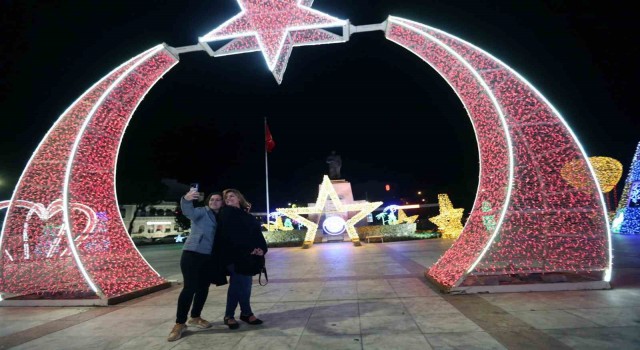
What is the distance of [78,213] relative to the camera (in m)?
6.90

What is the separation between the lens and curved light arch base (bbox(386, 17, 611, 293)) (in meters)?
5.78

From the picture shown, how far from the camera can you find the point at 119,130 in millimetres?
7320

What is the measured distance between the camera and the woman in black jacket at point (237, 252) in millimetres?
4484

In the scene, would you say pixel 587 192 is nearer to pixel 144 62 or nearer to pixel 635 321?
pixel 635 321

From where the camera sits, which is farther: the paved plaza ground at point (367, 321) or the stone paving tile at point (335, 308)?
the stone paving tile at point (335, 308)

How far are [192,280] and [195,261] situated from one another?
244mm

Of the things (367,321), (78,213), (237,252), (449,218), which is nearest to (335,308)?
(367,321)

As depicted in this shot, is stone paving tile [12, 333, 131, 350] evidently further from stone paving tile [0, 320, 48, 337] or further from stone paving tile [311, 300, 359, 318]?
stone paving tile [311, 300, 359, 318]

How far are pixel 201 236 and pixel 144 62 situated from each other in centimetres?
465

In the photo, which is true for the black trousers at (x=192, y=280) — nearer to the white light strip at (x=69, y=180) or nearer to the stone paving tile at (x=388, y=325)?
the stone paving tile at (x=388, y=325)

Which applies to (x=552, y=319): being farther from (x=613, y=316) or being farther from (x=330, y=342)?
(x=330, y=342)

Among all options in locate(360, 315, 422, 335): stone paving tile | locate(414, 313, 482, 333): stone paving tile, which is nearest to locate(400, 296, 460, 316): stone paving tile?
locate(414, 313, 482, 333): stone paving tile

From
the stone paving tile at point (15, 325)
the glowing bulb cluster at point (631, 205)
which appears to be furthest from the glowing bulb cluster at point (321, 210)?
the glowing bulb cluster at point (631, 205)

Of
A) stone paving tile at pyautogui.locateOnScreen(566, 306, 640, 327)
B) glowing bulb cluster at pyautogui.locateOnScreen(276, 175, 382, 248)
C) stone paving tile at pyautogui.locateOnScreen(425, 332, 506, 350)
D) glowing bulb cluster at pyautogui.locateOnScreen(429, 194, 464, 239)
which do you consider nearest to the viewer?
stone paving tile at pyautogui.locateOnScreen(425, 332, 506, 350)
